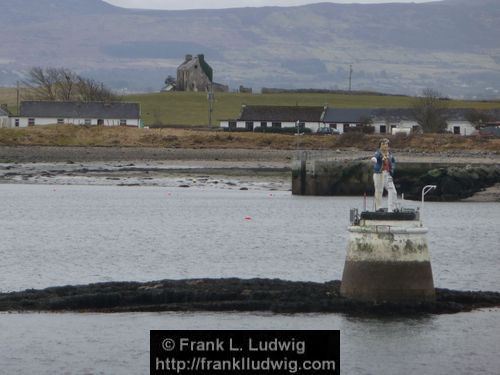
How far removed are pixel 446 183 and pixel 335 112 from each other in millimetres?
67585

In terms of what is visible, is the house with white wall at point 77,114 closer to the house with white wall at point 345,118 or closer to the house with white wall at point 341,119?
the house with white wall at point 341,119

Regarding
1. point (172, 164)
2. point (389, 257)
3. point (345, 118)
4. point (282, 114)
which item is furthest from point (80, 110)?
point (389, 257)

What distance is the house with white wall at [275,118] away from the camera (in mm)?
126312

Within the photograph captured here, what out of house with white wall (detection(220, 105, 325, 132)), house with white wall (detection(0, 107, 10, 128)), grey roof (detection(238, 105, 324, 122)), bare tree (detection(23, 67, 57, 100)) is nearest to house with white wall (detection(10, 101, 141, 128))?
house with white wall (detection(0, 107, 10, 128))

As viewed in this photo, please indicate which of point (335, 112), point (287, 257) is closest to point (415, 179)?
point (287, 257)

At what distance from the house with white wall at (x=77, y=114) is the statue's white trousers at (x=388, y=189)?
97.4m

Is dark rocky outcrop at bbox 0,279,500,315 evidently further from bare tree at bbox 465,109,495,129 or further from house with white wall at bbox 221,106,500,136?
bare tree at bbox 465,109,495,129

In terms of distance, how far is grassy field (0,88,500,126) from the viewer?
138m

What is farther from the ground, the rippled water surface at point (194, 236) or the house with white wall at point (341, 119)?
Answer: the house with white wall at point (341, 119)

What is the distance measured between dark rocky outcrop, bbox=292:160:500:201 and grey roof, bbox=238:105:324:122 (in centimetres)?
6170

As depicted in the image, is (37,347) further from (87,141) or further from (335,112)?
(335,112)

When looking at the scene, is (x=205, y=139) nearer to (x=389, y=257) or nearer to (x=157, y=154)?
(x=157, y=154)

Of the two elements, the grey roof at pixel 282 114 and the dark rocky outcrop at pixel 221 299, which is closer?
the dark rocky outcrop at pixel 221 299

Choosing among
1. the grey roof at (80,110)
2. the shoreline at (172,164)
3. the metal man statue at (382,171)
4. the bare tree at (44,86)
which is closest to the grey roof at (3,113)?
the grey roof at (80,110)
